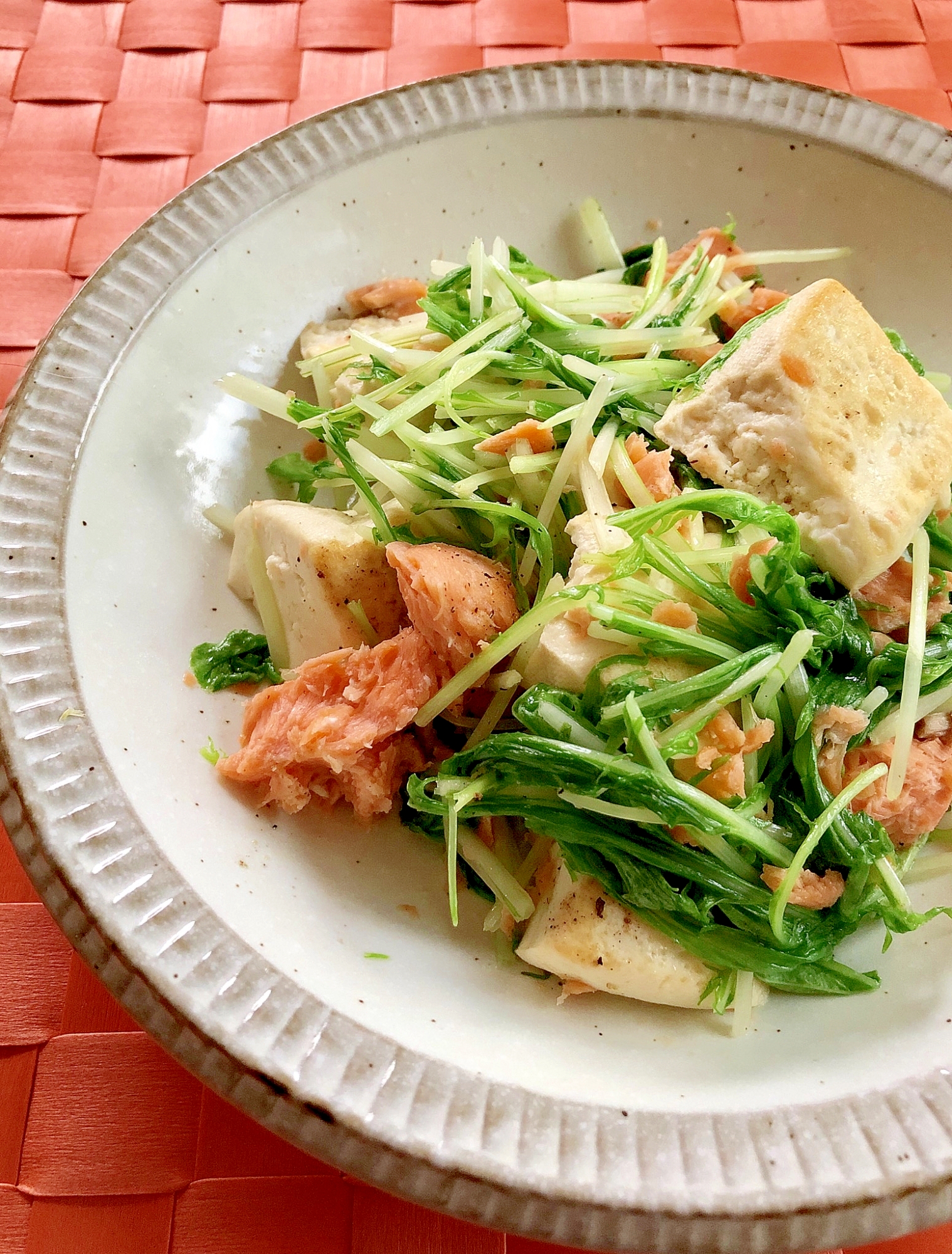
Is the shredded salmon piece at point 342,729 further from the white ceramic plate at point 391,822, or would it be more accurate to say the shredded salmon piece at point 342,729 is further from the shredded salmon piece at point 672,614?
the shredded salmon piece at point 672,614

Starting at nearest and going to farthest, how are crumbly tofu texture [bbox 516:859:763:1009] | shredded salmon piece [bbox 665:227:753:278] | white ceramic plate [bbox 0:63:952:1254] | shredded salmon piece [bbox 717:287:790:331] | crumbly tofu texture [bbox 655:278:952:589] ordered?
1. white ceramic plate [bbox 0:63:952:1254]
2. crumbly tofu texture [bbox 516:859:763:1009]
3. crumbly tofu texture [bbox 655:278:952:589]
4. shredded salmon piece [bbox 717:287:790:331]
5. shredded salmon piece [bbox 665:227:753:278]

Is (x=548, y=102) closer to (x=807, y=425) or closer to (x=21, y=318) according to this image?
(x=807, y=425)

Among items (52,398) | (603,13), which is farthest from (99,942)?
(603,13)

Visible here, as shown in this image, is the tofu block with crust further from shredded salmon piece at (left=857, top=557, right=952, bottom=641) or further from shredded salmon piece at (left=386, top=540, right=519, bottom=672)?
shredded salmon piece at (left=857, top=557, right=952, bottom=641)

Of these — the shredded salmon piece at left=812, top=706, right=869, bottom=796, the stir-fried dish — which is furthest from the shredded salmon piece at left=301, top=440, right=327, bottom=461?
the shredded salmon piece at left=812, top=706, right=869, bottom=796

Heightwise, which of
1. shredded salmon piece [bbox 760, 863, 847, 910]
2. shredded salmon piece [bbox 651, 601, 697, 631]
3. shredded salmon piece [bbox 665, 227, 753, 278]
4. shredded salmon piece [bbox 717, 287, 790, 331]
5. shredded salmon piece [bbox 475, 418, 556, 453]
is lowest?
shredded salmon piece [bbox 760, 863, 847, 910]
